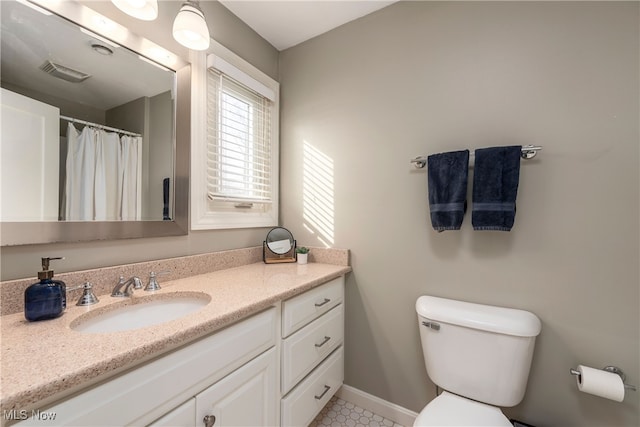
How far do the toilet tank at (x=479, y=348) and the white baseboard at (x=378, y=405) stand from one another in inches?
16.5

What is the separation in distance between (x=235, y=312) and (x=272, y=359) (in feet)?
1.10

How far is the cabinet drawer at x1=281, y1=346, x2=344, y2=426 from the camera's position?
115cm

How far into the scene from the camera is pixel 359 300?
1.60m

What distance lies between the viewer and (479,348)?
43.9 inches

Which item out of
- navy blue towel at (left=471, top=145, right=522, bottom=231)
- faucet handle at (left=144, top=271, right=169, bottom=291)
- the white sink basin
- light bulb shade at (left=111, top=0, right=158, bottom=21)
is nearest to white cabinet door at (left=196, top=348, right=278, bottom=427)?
the white sink basin

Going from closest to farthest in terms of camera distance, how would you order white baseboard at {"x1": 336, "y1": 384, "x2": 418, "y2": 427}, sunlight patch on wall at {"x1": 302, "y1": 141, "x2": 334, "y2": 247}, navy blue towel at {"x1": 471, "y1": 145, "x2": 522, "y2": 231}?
navy blue towel at {"x1": 471, "y1": 145, "x2": 522, "y2": 231}, white baseboard at {"x1": 336, "y1": 384, "x2": 418, "y2": 427}, sunlight patch on wall at {"x1": 302, "y1": 141, "x2": 334, "y2": 247}

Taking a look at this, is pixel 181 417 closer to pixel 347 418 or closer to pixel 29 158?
pixel 29 158

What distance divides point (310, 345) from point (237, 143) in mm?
1218

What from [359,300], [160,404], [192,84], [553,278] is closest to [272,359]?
[160,404]

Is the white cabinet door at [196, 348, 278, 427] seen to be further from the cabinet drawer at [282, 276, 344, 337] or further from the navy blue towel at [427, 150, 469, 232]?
the navy blue towel at [427, 150, 469, 232]

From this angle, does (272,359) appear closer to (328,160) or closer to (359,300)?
(359,300)

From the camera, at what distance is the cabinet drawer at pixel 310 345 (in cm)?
113

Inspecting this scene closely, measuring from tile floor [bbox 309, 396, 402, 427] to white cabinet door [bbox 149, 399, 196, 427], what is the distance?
932 mm

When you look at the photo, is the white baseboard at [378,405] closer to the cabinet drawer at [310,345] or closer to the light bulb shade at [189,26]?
the cabinet drawer at [310,345]
